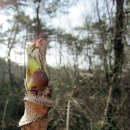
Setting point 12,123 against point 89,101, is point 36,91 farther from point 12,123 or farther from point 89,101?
point 12,123

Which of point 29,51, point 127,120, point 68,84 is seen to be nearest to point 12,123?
point 68,84

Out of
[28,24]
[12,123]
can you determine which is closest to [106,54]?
[12,123]

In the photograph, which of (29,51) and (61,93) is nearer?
(29,51)

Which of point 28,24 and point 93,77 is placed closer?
point 93,77

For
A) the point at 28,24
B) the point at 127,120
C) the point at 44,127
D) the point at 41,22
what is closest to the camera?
the point at 44,127

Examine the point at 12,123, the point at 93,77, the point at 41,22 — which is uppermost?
the point at 41,22

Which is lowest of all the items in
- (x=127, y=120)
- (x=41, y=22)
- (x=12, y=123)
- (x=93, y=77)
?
(x=12, y=123)

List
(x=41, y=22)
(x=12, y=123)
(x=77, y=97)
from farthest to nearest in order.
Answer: (x=41, y=22) → (x=12, y=123) → (x=77, y=97)

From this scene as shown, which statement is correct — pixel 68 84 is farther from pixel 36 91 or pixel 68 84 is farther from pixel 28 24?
pixel 36 91

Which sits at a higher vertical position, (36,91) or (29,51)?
(29,51)
